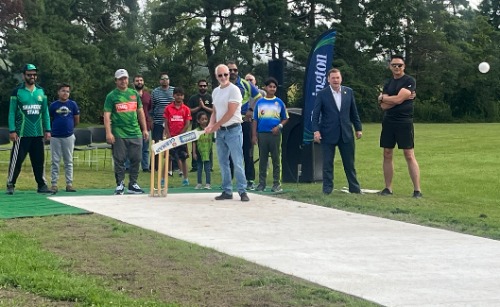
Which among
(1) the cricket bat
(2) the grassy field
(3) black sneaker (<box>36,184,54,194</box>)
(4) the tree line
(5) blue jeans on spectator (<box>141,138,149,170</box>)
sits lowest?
(2) the grassy field

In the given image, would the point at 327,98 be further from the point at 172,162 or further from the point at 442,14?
the point at 442,14

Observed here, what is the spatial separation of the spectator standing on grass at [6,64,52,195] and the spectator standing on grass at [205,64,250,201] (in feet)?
9.63

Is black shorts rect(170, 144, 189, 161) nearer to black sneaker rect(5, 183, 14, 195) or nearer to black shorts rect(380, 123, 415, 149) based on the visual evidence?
black sneaker rect(5, 183, 14, 195)

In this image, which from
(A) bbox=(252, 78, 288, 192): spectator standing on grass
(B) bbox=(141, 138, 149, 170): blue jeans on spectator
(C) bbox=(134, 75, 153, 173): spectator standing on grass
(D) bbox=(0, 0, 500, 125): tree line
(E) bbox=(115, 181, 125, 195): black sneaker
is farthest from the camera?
(D) bbox=(0, 0, 500, 125): tree line

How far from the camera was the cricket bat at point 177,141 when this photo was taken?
1231 cm

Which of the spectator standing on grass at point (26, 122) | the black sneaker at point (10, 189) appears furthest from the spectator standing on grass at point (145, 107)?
the black sneaker at point (10, 189)

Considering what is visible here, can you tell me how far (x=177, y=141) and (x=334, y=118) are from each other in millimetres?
2477

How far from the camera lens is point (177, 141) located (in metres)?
12.3

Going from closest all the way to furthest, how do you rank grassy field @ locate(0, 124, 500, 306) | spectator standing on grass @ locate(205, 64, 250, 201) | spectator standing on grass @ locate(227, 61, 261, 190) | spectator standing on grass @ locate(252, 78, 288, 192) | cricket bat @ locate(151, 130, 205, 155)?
grassy field @ locate(0, 124, 500, 306) → spectator standing on grass @ locate(205, 64, 250, 201) → cricket bat @ locate(151, 130, 205, 155) → spectator standing on grass @ locate(252, 78, 288, 192) → spectator standing on grass @ locate(227, 61, 261, 190)

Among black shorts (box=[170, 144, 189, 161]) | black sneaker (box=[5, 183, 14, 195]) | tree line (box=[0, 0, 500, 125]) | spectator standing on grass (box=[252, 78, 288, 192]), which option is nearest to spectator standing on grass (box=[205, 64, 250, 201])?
spectator standing on grass (box=[252, 78, 288, 192])

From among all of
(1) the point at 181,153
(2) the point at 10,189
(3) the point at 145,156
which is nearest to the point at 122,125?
(2) the point at 10,189

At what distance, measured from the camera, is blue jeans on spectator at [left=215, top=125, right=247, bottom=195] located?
1178cm

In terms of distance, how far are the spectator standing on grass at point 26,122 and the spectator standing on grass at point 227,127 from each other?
9.63 ft

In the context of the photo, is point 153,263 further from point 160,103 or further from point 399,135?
point 160,103
